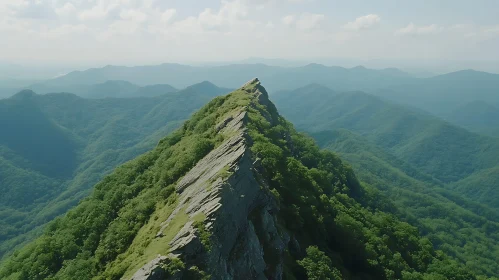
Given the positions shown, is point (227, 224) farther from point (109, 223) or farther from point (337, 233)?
point (337, 233)

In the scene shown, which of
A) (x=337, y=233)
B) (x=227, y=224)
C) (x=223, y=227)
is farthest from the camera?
(x=337, y=233)

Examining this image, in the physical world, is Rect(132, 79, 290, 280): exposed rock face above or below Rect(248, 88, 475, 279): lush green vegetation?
above

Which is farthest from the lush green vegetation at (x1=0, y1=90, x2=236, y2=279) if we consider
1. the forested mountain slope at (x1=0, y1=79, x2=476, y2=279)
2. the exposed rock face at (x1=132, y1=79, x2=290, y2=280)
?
the exposed rock face at (x1=132, y1=79, x2=290, y2=280)

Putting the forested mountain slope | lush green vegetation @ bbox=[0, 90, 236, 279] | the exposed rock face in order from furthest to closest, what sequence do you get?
1. lush green vegetation @ bbox=[0, 90, 236, 279]
2. the forested mountain slope
3. the exposed rock face

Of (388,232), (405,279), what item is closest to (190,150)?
(405,279)

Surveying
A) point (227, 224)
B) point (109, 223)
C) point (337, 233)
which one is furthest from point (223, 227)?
point (337, 233)

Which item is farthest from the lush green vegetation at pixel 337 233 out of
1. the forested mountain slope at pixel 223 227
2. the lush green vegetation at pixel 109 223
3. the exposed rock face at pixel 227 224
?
the lush green vegetation at pixel 109 223

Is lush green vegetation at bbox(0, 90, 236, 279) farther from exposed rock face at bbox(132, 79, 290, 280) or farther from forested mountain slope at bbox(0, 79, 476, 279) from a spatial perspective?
exposed rock face at bbox(132, 79, 290, 280)
